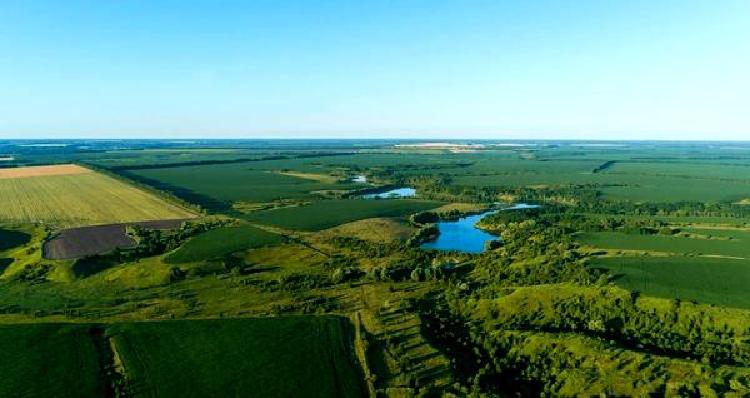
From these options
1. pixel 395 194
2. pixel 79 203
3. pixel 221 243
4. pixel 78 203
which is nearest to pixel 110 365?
pixel 221 243

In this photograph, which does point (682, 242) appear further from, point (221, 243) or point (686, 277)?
point (221, 243)

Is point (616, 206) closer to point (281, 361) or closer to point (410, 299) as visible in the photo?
point (410, 299)

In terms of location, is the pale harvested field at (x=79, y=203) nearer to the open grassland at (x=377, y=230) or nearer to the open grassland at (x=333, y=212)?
the open grassland at (x=333, y=212)

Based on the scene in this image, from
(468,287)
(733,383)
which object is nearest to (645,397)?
(733,383)

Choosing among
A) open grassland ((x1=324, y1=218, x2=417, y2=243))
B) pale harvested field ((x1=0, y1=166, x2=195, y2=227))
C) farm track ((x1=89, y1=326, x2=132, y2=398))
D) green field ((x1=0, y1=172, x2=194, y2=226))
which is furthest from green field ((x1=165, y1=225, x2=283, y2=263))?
farm track ((x1=89, y1=326, x2=132, y2=398))

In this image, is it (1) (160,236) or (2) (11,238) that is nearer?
(2) (11,238)

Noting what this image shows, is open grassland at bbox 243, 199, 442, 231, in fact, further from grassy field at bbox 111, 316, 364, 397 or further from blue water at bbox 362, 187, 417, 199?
grassy field at bbox 111, 316, 364, 397
